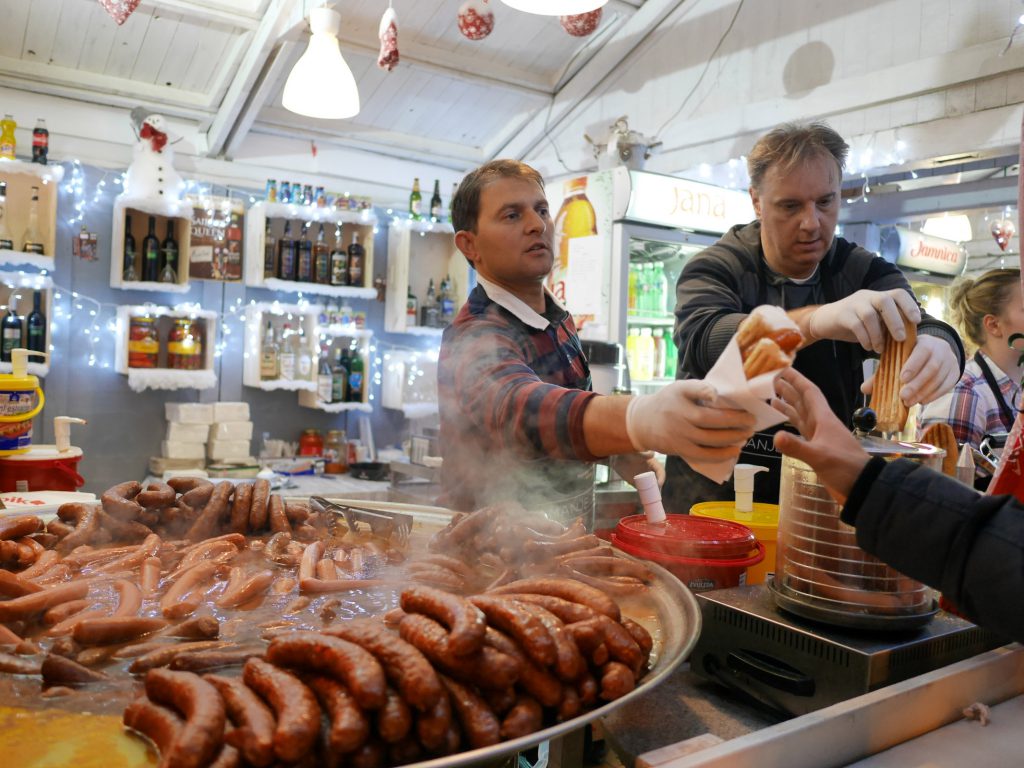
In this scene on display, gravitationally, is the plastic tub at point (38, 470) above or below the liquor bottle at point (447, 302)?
below

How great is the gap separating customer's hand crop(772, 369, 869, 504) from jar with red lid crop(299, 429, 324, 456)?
568cm

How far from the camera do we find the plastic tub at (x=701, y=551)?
1.82m

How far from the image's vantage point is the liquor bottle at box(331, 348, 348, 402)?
6574 mm

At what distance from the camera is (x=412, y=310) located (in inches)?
278

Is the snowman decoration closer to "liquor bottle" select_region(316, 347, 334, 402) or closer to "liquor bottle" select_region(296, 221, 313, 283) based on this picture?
"liquor bottle" select_region(296, 221, 313, 283)

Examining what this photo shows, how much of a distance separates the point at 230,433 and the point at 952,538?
561 cm

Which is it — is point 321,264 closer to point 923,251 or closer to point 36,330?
point 36,330

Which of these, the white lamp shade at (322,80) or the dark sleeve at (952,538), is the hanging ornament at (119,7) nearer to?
the white lamp shade at (322,80)

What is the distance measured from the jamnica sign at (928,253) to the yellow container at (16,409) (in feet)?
22.6

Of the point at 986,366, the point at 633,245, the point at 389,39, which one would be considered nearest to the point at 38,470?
the point at 389,39

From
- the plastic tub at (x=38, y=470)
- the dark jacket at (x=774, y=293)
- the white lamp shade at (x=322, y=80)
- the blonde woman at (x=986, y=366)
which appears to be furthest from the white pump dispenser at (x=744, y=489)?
the white lamp shade at (x=322, y=80)

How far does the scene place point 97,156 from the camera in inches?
232

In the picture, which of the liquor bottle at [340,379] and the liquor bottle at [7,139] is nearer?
the liquor bottle at [7,139]

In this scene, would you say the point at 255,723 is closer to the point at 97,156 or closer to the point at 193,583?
the point at 193,583
